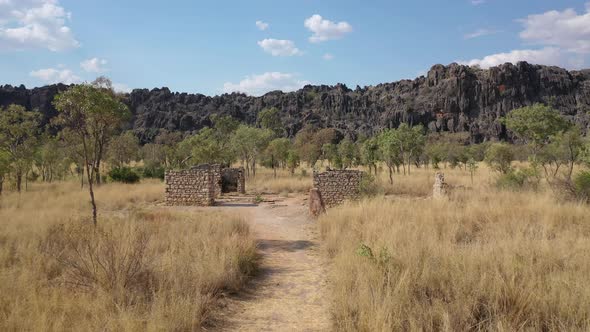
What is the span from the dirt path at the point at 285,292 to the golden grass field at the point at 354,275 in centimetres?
26

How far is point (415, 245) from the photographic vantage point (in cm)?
656

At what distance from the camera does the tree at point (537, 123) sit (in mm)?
20828

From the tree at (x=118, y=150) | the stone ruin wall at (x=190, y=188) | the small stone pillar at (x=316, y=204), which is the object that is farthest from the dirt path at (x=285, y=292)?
the tree at (x=118, y=150)

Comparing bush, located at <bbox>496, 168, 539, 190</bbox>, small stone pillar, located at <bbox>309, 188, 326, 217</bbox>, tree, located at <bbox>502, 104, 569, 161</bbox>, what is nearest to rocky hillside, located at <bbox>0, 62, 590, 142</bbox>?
tree, located at <bbox>502, 104, 569, 161</bbox>

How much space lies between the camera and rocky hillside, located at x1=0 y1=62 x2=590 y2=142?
306 feet

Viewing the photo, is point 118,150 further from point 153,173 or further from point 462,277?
point 462,277

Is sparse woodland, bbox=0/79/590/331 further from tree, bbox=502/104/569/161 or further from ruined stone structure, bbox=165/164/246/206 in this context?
tree, bbox=502/104/569/161

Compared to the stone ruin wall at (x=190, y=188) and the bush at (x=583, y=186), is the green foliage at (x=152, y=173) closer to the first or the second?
the stone ruin wall at (x=190, y=188)

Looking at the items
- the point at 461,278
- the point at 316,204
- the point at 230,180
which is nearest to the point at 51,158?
the point at 230,180

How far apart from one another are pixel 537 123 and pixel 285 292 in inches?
801

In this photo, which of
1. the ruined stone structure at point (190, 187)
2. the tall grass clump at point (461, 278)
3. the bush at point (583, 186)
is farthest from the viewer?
the ruined stone structure at point (190, 187)

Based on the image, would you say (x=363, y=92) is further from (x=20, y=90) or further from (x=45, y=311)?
(x=45, y=311)

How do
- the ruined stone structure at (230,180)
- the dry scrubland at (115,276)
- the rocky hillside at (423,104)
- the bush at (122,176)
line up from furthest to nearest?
the rocky hillside at (423,104) < the bush at (122,176) < the ruined stone structure at (230,180) < the dry scrubland at (115,276)

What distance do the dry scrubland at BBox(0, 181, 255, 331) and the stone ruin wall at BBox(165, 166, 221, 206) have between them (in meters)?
9.17
